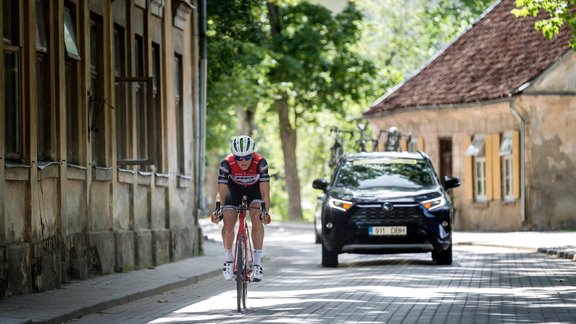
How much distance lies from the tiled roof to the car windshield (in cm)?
1702

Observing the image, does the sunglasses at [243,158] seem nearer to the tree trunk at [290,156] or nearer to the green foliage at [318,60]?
the green foliage at [318,60]

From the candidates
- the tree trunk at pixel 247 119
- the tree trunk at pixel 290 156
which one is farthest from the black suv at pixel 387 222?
the tree trunk at pixel 247 119

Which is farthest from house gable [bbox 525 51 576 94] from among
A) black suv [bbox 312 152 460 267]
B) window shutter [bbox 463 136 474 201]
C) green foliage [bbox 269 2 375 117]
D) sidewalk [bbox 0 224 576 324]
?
black suv [bbox 312 152 460 267]

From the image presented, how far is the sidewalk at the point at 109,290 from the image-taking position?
14059 millimetres

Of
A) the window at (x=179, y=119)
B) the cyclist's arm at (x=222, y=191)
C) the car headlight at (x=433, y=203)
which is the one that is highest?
the window at (x=179, y=119)

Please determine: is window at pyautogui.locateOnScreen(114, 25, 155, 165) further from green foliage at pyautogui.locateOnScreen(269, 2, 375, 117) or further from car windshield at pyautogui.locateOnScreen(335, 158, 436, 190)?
green foliage at pyautogui.locateOnScreen(269, 2, 375, 117)

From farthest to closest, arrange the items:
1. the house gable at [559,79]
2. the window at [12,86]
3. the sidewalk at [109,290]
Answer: the house gable at [559,79], the window at [12,86], the sidewalk at [109,290]

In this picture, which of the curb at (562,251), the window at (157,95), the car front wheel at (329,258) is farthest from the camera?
the curb at (562,251)

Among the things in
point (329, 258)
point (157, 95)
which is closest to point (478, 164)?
point (157, 95)

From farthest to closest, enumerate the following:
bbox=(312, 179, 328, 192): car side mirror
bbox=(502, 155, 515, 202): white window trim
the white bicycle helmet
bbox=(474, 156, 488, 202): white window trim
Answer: bbox=(474, 156, 488, 202): white window trim < bbox=(502, 155, 515, 202): white window trim < bbox=(312, 179, 328, 192): car side mirror < the white bicycle helmet

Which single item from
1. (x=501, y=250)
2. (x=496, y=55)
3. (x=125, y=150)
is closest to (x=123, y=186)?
(x=125, y=150)

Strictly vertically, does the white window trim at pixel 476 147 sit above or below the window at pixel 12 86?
below

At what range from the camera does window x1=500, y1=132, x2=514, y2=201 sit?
1662 inches

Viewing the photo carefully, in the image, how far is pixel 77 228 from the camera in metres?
19.6
